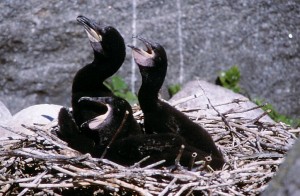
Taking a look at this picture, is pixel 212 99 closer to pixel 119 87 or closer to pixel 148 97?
pixel 119 87

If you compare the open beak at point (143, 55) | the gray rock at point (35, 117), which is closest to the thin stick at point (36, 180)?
the open beak at point (143, 55)

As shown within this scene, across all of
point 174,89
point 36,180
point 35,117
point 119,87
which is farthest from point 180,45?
point 36,180

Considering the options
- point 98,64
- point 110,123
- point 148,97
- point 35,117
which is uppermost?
point 98,64

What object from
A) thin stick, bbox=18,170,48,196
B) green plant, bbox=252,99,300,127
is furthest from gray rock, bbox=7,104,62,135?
green plant, bbox=252,99,300,127

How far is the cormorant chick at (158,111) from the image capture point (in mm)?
5688

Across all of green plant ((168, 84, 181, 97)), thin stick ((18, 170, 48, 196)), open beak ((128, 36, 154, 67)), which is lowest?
thin stick ((18, 170, 48, 196))

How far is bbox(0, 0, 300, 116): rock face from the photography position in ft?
27.3

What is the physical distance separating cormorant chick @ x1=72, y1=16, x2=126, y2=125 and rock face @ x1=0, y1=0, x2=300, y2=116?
2.25 meters

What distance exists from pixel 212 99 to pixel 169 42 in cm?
103

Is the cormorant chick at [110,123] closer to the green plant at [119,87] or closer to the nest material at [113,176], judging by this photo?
the nest material at [113,176]

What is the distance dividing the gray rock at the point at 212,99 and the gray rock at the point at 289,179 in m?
3.65

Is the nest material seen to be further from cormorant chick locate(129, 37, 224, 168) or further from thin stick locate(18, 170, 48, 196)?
cormorant chick locate(129, 37, 224, 168)

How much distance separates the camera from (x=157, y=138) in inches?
212

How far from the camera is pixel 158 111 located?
19.2ft
